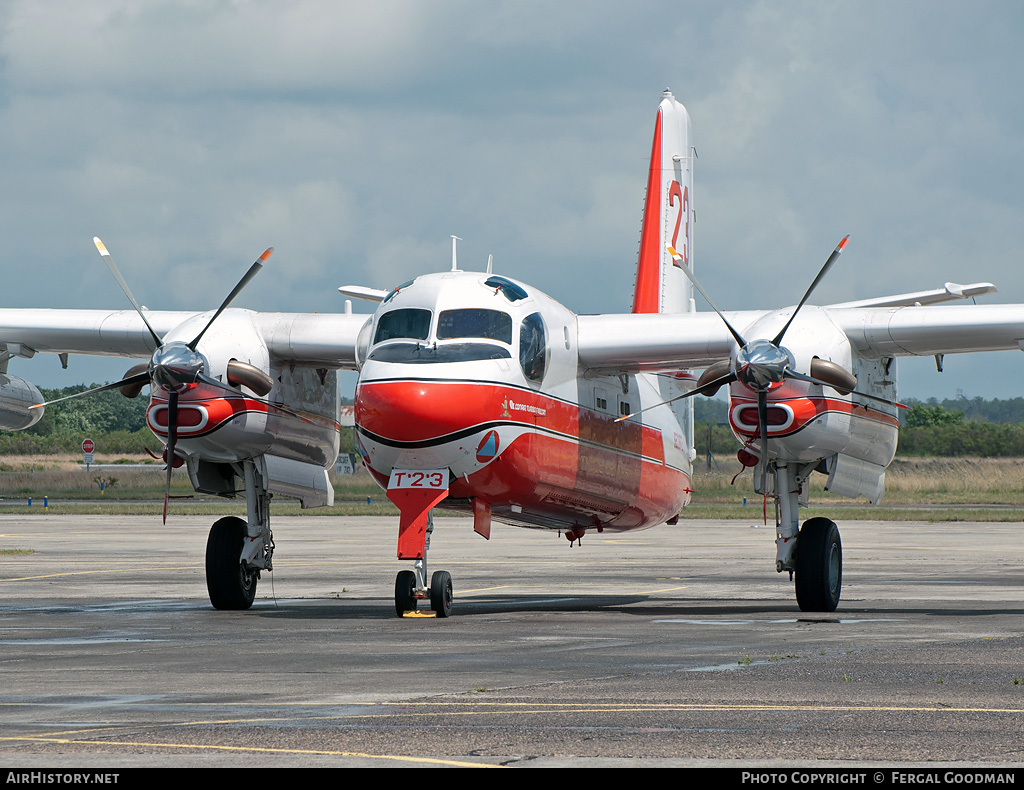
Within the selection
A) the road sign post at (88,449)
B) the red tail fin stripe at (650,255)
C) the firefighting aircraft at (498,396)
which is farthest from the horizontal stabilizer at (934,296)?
the road sign post at (88,449)

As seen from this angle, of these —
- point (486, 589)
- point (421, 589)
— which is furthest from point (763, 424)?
point (486, 589)

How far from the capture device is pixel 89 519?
53750 mm

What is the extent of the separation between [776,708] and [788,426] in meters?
9.43

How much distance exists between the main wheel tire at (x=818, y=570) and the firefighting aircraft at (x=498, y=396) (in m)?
0.03

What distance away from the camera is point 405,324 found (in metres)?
18.7

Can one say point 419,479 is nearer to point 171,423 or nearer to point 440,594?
point 440,594

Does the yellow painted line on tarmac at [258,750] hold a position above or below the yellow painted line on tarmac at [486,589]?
below

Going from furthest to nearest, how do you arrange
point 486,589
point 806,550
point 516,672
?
point 486,589
point 806,550
point 516,672

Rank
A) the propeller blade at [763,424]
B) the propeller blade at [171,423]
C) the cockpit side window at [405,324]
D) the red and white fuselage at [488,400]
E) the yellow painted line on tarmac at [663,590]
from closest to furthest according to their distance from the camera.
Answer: the red and white fuselage at [488,400]
the cockpit side window at [405,324]
the propeller blade at [763,424]
the propeller blade at [171,423]
the yellow painted line on tarmac at [663,590]

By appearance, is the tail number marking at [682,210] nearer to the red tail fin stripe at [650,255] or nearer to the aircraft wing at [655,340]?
the red tail fin stripe at [650,255]

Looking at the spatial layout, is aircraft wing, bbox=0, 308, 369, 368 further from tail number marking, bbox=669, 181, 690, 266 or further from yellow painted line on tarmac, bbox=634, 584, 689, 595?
tail number marking, bbox=669, 181, 690, 266

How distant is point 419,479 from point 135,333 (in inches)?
279

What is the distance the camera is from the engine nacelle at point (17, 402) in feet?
78.8
